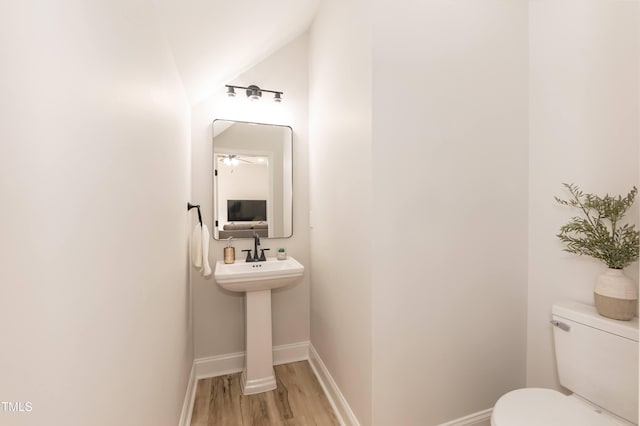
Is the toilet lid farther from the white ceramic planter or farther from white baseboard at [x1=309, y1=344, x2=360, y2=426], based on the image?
white baseboard at [x1=309, y1=344, x2=360, y2=426]

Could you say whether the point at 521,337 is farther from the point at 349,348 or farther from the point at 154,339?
the point at 154,339

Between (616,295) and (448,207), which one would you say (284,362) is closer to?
(448,207)

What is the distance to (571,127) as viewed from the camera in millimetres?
1503

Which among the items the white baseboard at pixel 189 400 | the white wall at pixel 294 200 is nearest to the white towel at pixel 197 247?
the white wall at pixel 294 200

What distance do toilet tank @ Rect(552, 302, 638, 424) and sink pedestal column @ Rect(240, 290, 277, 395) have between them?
1783mm

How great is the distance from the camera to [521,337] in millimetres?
1753

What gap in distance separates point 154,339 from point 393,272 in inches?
42.9

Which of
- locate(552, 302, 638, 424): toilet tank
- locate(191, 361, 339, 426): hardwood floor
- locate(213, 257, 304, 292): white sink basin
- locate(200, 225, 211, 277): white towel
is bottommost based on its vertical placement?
locate(191, 361, 339, 426): hardwood floor

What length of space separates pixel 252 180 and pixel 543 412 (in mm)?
2230

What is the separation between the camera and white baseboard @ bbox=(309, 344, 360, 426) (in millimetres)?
1709

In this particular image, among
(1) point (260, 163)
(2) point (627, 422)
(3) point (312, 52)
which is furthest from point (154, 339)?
(3) point (312, 52)

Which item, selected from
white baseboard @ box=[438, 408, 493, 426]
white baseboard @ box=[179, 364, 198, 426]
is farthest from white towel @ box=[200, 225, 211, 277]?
white baseboard @ box=[438, 408, 493, 426]

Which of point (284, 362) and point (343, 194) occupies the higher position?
point (343, 194)

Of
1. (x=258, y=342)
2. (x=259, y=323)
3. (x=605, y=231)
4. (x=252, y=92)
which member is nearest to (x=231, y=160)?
(x=252, y=92)
